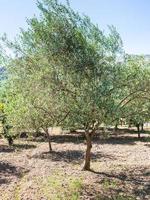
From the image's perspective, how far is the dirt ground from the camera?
2561cm

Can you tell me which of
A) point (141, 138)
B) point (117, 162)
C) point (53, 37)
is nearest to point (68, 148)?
point (117, 162)

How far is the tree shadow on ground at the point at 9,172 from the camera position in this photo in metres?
31.2

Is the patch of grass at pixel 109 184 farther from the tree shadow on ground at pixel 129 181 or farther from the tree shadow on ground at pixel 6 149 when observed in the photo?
the tree shadow on ground at pixel 6 149

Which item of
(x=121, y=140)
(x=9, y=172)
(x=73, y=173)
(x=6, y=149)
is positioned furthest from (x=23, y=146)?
(x=73, y=173)

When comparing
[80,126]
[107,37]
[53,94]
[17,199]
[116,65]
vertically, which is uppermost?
[107,37]

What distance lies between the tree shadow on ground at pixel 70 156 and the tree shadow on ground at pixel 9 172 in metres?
5.83

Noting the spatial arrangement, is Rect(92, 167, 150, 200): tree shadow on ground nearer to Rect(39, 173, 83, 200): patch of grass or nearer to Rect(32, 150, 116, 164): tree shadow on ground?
Rect(39, 173, 83, 200): patch of grass

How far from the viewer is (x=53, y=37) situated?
24.5m

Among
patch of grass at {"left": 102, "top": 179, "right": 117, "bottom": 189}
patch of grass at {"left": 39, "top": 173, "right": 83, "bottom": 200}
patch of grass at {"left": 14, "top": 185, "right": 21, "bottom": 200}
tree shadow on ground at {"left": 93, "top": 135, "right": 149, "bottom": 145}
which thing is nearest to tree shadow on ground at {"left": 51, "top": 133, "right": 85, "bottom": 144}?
tree shadow on ground at {"left": 93, "top": 135, "right": 149, "bottom": 145}

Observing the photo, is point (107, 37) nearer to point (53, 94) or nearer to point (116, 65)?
point (116, 65)

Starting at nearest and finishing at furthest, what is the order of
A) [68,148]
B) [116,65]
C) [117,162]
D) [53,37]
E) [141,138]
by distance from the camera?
[53,37]
[116,65]
[117,162]
[68,148]
[141,138]

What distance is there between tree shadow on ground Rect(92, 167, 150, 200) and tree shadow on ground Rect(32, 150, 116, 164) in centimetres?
787

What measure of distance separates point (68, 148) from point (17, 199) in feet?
88.0

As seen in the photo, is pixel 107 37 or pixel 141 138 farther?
pixel 141 138
